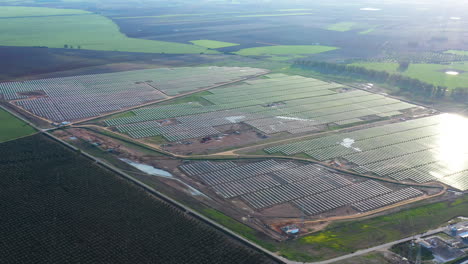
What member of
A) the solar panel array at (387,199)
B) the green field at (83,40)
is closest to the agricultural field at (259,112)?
the solar panel array at (387,199)

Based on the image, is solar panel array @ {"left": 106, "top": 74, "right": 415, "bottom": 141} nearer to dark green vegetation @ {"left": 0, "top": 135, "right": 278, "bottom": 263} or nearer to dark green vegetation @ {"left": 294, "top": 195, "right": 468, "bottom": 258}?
dark green vegetation @ {"left": 0, "top": 135, "right": 278, "bottom": 263}

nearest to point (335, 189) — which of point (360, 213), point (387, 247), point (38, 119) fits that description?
point (360, 213)

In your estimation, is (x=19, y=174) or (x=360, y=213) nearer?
(x=360, y=213)

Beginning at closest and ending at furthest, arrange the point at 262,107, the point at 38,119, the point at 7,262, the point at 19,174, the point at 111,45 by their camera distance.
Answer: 1. the point at 7,262
2. the point at 19,174
3. the point at 38,119
4. the point at 262,107
5. the point at 111,45

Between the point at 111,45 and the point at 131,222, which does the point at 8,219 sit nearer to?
the point at 131,222

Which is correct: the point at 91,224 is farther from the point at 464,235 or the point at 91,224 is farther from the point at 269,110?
the point at 269,110

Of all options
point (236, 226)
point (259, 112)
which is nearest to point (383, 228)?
point (236, 226)
